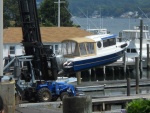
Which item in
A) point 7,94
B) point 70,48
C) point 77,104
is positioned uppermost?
point 77,104

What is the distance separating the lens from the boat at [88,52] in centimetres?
4516

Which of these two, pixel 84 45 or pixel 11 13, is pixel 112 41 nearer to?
pixel 84 45

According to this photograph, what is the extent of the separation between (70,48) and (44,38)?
36.2ft

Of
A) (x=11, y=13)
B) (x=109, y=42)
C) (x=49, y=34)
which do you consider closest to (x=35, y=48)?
(x=109, y=42)

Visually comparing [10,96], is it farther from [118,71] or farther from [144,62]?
[144,62]

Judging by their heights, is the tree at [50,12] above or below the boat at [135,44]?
above

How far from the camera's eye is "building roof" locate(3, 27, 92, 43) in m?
56.0

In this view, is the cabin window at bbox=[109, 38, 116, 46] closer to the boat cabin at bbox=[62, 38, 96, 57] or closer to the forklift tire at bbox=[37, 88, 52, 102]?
the boat cabin at bbox=[62, 38, 96, 57]

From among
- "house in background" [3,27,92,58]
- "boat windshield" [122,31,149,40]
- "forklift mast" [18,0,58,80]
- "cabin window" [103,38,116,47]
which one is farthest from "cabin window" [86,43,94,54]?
"boat windshield" [122,31,149,40]

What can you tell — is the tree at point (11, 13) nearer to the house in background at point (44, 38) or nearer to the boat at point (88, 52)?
the house in background at point (44, 38)

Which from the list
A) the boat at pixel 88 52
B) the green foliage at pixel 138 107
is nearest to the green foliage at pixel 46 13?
the boat at pixel 88 52

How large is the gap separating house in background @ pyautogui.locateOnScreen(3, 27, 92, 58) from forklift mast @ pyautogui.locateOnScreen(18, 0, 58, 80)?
72.9 ft

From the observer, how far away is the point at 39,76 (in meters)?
28.8

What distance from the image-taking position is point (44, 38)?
188ft
